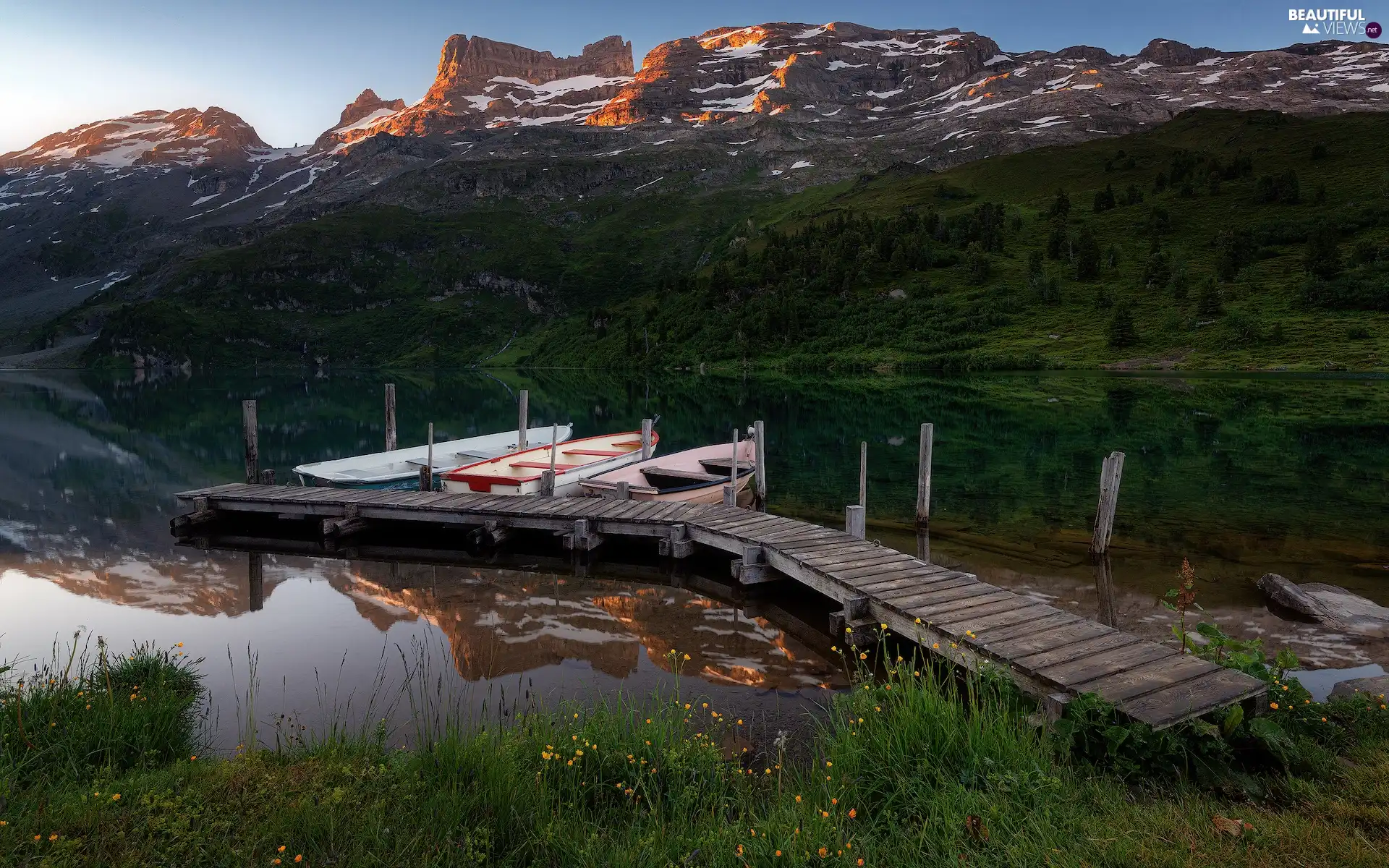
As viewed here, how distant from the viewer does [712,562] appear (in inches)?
730

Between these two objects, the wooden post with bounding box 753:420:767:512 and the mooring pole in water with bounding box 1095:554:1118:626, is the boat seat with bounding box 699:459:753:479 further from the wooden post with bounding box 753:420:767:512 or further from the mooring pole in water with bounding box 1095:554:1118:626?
the mooring pole in water with bounding box 1095:554:1118:626

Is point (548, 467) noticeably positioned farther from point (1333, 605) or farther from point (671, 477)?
point (1333, 605)

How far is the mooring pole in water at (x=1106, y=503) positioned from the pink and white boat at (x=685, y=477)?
32.9ft

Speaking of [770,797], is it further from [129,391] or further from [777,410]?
[129,391]

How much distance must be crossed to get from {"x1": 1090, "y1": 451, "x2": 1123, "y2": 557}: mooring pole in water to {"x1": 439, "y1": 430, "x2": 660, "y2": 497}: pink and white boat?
1193 cm

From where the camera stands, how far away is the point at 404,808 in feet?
19.2

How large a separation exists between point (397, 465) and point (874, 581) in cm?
2175

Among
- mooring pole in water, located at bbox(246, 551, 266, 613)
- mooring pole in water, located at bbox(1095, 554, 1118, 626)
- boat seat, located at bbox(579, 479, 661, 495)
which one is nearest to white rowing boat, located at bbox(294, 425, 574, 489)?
boat seat, located at bbox(579, 479, 661, 495)

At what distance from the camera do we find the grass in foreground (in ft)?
16.7

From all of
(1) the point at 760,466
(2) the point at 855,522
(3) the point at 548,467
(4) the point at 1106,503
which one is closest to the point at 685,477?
(1) the point at 760,466

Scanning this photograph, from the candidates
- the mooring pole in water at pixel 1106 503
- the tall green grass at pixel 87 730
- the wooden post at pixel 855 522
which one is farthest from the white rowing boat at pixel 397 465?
the tall green grass at pixel 87 730

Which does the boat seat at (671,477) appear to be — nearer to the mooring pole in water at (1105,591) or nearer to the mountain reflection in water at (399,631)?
the mountain reflection in water at (399,631)

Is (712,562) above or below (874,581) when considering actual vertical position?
below

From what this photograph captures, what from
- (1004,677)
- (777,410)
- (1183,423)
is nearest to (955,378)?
(777,410)
